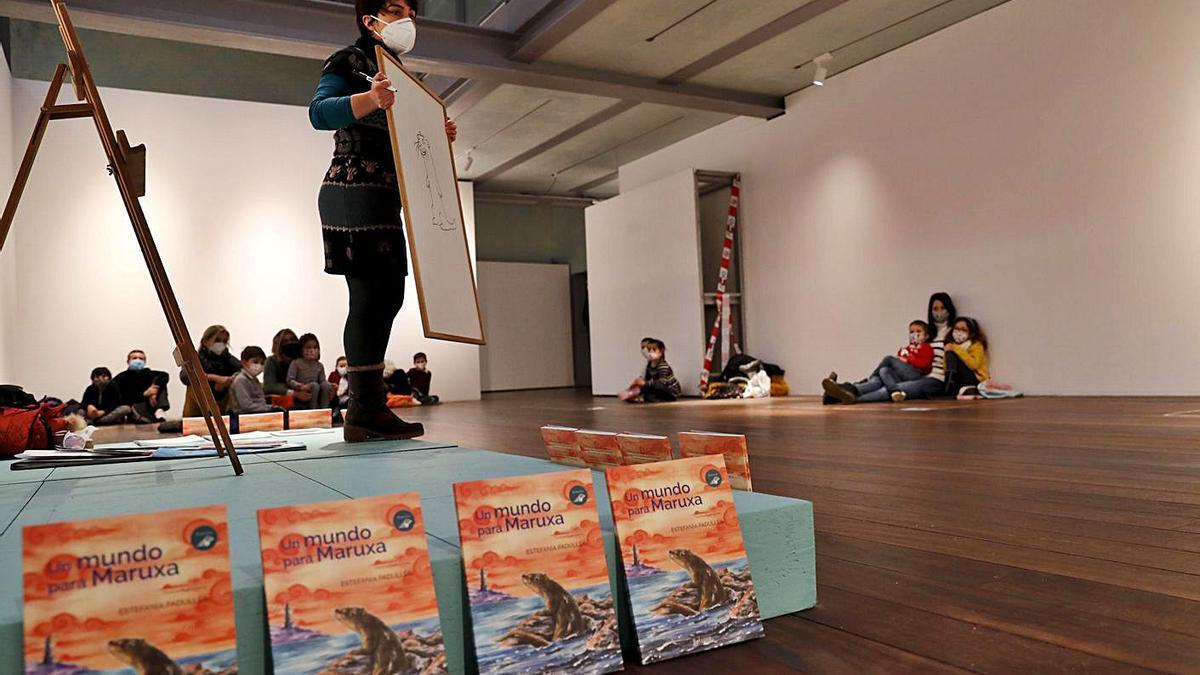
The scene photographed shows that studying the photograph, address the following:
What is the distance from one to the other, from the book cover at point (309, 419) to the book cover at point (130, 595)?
277cm

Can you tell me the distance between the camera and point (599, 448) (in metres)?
1.53

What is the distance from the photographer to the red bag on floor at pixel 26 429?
246 centimetres

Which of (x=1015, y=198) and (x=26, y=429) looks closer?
(x=26, y=429)

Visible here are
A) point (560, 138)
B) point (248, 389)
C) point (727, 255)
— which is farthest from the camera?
point (560, 138)

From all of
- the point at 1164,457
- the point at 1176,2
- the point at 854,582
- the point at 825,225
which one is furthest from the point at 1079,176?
the point at 854,582

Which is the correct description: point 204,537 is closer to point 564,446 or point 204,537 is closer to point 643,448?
point 643,448

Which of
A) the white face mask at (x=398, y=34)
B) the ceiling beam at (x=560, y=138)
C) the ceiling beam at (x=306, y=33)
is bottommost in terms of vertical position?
the white face mask at (x=398, y=34)

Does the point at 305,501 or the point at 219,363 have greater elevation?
the point at 219,363

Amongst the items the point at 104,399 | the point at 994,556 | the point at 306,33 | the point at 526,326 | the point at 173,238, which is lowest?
the point at 994,556

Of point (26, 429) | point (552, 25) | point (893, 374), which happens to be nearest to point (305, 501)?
point (26, 429)

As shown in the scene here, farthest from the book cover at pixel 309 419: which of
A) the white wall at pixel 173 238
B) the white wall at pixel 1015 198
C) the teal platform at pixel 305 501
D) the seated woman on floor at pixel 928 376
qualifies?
the white wall at pixel 173 238

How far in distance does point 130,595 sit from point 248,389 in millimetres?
5168

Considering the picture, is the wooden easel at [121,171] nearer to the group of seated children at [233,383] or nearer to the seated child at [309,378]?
the group of seated children at [233,383]

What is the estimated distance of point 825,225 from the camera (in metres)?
7.72
